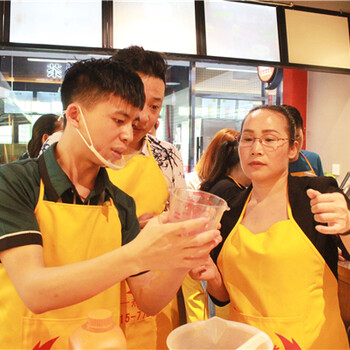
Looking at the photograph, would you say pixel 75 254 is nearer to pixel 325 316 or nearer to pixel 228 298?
pixel 228 298

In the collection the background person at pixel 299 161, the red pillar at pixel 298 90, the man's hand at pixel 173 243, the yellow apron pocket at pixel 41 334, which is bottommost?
the yellow apron pocket at pixel 41 334

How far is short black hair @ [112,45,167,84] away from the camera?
5.02ft

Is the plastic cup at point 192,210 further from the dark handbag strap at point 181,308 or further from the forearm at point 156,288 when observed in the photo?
the dark handbag strap at point 181,308

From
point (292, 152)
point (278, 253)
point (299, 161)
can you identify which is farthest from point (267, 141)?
point (299, 161)

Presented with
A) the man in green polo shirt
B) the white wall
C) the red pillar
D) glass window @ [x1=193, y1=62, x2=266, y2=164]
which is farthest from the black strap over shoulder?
the red pillar

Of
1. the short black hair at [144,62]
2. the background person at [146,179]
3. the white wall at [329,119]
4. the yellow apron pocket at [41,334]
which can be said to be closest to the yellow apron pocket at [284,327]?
the background person at [146,179]

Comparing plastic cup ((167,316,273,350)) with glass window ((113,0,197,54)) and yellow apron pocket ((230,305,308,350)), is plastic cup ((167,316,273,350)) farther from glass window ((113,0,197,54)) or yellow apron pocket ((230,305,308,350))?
glass window ((113,0,197,54))

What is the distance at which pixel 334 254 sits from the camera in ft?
4.82

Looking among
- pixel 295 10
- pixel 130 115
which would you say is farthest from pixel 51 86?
pixel 130 115

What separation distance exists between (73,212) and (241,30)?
3.60 meters

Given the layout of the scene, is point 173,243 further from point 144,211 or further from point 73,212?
point 144,211

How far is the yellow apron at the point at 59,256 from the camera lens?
1.10m

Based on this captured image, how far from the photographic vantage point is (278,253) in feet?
4.68

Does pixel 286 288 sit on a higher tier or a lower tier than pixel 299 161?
lower
